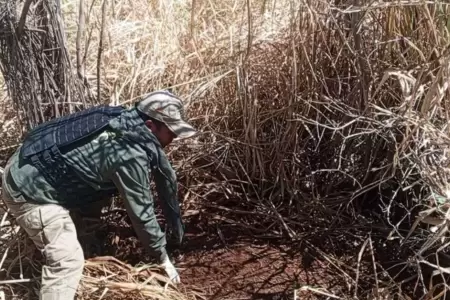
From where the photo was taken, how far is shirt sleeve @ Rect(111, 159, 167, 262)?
2682 millimetres

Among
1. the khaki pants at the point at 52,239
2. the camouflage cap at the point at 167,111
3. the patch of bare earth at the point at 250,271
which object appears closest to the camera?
the khaki pants at the point at 52,239

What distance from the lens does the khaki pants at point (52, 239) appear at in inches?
104

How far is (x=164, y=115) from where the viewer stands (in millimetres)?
2746

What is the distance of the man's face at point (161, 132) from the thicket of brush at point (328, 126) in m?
0.49

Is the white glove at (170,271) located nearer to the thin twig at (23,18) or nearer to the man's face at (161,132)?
the man's face at (161,132)

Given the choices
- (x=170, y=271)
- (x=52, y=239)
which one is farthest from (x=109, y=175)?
(x=170, y=271)

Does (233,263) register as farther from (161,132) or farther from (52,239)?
(52,239)

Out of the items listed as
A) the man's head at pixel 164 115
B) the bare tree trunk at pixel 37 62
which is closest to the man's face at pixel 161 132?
the man's head at pixel 164 115

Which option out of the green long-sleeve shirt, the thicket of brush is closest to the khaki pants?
the green long-sleeve shirt

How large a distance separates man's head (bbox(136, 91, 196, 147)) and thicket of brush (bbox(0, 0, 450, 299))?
48cm

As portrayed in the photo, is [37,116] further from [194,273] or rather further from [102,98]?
[194,273]

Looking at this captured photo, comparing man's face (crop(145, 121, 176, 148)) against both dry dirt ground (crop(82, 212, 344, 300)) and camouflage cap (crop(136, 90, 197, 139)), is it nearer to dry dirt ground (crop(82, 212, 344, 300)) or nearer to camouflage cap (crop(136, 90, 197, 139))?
camouflage cap (crop(136, 90, 197, 139))

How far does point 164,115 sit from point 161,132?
0.27ft

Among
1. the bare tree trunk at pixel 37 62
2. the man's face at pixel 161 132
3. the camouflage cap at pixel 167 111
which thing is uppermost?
the bare tree trunk at pixel 37 62
